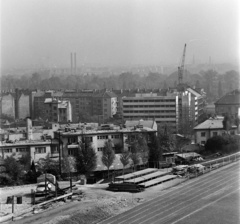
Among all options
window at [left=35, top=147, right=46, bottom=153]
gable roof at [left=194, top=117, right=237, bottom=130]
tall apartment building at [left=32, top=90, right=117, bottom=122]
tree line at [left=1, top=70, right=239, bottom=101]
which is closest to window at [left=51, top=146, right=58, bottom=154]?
window at [left=35, top=147, right=46, bottom=153]

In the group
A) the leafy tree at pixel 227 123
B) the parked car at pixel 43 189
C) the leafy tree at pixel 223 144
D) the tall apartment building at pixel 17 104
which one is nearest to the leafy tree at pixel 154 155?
the leafy tree at pixel 223 144

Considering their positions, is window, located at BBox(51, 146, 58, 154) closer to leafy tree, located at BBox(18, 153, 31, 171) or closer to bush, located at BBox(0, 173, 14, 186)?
leafy tree, located at BBox(18, 153, 31, 171)

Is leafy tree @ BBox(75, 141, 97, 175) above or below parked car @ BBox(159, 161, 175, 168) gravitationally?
above

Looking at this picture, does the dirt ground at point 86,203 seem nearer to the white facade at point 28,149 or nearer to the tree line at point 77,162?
the tree line at point 77,162

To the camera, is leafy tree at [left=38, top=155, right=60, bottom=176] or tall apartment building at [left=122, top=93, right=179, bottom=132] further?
tall apartment building at [left=122, top=93, right=179, bottom=132]

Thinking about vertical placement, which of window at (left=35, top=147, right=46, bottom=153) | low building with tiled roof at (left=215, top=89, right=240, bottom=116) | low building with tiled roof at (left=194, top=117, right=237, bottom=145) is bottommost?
window at (left=35, top=147, right=46, bottom=153)

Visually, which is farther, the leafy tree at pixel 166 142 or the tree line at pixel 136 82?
the tree line at pixel 136 82

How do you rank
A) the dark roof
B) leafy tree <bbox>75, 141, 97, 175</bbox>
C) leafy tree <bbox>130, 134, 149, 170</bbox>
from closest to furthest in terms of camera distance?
leafy tree <bbox>75, 141, 97, 175</bbox>, leafy tree <bbox>130, 134, 149, 170</bbox>, the dark roof
